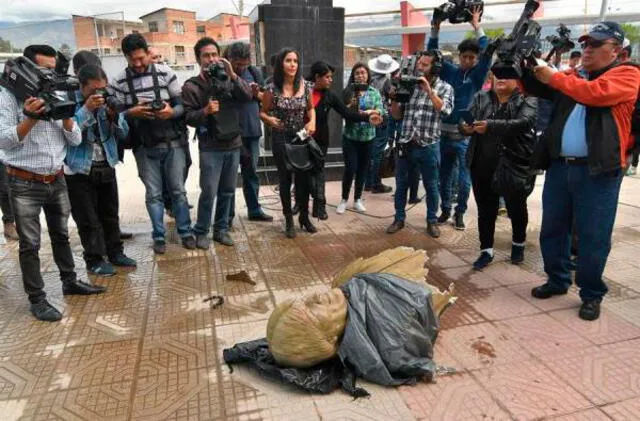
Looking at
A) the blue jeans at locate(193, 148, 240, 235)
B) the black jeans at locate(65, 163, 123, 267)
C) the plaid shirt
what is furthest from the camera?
the plaid shirt

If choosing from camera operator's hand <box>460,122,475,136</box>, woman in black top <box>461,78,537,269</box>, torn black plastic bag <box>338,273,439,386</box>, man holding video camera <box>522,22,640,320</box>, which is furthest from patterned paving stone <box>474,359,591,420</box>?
camera operator's hand <box>460,122,475,136</box>

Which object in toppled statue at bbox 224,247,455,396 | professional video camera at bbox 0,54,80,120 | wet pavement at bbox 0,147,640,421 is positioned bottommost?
wet pavement at bbox 0,147,640,421

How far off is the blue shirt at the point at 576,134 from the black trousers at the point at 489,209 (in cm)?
91

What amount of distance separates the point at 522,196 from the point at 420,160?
3.89 feet

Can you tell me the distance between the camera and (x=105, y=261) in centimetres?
424

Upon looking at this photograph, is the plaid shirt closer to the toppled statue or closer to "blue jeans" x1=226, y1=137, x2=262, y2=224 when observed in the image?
"blue jeans" x1=226, y1=137, x2=262, y2=224

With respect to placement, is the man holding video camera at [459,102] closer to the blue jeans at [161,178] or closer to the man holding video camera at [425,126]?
the man holding video camera at [425,126]

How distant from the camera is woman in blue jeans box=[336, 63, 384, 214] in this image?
18.4ft

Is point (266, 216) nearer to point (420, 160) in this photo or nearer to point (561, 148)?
point (420, 160)

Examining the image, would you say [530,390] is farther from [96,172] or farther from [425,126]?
[96,172]

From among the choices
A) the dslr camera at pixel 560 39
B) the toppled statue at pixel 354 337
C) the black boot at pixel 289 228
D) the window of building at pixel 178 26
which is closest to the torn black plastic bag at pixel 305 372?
the toppled statue at pixel 354 337

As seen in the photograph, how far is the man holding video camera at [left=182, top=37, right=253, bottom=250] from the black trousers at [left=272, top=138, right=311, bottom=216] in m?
Result: 0.40

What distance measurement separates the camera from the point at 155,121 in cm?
422

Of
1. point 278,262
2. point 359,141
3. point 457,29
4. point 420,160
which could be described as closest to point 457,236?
point 420,160
